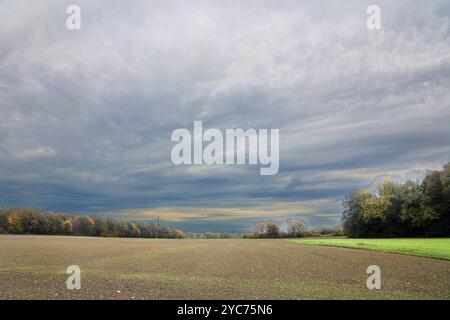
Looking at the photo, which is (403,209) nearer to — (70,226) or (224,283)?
(224,283)

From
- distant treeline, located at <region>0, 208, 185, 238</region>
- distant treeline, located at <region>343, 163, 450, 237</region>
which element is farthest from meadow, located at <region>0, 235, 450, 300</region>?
distant treeline, located at <region>0, 208, 185, 238</region>

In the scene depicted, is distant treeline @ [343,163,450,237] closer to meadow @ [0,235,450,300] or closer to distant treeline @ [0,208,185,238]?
meadow @ [0,235,450,300]

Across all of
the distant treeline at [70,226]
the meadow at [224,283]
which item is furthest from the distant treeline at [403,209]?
the distant treeline at [70,226]

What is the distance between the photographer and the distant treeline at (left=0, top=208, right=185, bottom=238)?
419ft

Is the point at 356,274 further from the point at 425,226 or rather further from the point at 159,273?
the point at 425,226

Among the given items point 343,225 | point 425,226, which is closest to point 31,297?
point 425,226

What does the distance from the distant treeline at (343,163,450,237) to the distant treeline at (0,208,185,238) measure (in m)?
77.5

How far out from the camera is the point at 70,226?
143 m

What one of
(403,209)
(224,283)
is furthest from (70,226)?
(224,283)

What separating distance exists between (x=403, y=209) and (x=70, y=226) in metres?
110

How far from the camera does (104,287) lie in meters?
18.2

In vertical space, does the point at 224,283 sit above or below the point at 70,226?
above
